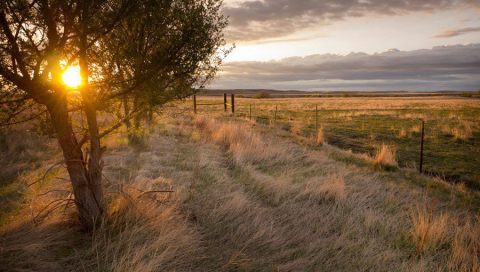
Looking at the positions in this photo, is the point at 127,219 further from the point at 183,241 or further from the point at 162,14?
the point at 162,14

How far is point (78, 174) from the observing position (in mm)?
5289

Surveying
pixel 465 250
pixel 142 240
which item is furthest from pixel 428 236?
pixel 142 240

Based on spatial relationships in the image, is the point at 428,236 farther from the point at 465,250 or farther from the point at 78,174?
the point at 78,174

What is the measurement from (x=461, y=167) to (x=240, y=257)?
453 inches

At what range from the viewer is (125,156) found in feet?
36.8

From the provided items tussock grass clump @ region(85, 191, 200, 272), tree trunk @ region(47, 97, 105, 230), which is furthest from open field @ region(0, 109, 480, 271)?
tree trunk @ region(47, 97, 105, 230)

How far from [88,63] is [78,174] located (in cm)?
187

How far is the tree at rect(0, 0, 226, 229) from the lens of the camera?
4.62 metres

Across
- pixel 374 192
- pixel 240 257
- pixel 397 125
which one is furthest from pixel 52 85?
pixel 397 125

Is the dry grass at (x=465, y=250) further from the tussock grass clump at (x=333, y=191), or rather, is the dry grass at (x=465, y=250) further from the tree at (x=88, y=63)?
the tree at (x=88, y=63)

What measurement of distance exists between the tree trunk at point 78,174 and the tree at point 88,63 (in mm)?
13


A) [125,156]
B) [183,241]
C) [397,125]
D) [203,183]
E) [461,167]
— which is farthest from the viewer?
[397,125]

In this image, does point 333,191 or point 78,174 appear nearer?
point 78,174

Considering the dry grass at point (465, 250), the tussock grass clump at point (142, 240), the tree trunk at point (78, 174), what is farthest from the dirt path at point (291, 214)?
the tree trunk at point (78, 174)
